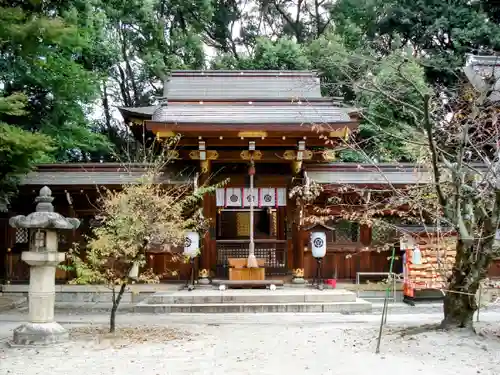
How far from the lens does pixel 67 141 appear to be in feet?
56.7

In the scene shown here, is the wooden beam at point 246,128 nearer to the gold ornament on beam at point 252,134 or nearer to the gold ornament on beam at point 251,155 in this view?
the gold ornament on beam at point 252,134

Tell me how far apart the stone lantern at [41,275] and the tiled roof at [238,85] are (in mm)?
8506

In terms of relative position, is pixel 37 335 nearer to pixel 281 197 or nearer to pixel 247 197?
pixel 247 197

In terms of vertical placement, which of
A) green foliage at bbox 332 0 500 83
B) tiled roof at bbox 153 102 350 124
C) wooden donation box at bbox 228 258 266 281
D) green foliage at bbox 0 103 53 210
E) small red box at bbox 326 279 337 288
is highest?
green foliage at bbox 332 0 500 83

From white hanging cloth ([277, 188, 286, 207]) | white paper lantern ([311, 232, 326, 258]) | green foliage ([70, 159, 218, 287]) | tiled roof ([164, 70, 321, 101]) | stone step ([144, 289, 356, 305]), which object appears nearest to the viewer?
green foliage ([70, 159, 218, 287])

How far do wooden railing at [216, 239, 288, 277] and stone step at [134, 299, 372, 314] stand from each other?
A: 2.73 meters

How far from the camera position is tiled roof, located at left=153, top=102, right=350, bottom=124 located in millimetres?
13953

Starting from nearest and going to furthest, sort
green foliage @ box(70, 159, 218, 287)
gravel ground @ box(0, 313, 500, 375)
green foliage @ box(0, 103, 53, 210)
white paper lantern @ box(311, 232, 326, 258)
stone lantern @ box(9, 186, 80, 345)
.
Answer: gravel ground @ box(0, 313, 500, 375)
stone lantern @ box(9, 186, 80, 345)
green foliage @ box(70, 159, 218, 287)
green foliage @ box(0, 103, 53, 210)
white paper lantern @ box(311, 232, 326, 258)

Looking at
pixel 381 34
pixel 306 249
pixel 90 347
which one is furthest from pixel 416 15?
pixel 90 347

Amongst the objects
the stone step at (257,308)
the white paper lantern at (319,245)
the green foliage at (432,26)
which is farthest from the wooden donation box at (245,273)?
the green foliage at (432,26)

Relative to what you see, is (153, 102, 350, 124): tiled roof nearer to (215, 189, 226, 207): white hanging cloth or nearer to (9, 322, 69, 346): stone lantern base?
(215, 189, 226, 207): white hanging cloth

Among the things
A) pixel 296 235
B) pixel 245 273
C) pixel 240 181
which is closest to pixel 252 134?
pixel 240 181

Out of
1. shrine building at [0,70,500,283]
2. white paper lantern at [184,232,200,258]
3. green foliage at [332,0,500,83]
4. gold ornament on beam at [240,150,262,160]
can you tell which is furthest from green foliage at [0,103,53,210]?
green foliage at [332,0,500,83]

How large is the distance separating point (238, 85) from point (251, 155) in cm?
408
